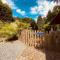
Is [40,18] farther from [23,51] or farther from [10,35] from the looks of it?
[23,51]

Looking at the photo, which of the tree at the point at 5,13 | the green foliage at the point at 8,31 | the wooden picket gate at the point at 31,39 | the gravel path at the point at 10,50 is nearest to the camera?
the gravel path at the point at 10,50

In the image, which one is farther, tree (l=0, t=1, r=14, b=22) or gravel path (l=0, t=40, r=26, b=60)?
tree (l=0, t=1, r=14, b=22)

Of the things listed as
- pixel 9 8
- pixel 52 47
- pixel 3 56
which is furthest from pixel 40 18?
pixel 3 56

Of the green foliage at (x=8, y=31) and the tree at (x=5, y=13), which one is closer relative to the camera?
the green foliage at (x=8, y=31)

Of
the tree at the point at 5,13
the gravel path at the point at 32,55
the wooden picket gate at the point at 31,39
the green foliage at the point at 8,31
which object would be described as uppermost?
the tree at the point at 5,13

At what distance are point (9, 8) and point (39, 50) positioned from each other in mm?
10329

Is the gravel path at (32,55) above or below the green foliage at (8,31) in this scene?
below

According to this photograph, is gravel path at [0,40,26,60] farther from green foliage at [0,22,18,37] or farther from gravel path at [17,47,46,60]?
green foliage at [0,22,18,37]

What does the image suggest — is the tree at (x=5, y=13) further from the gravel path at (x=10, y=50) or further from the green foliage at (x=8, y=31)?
the gravel path at (x=10, y=50)

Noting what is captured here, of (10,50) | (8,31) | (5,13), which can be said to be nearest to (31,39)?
(10,50)

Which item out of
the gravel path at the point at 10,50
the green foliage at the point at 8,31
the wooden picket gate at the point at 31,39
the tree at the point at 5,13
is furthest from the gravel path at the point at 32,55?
the tree at the point at 5,13

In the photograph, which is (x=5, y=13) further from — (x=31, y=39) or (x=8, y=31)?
(x=31, y=39)

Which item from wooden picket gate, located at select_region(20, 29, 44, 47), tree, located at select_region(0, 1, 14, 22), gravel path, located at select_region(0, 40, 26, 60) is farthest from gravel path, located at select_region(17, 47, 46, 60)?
tree, located at select_region(0, 1, 14, 22)

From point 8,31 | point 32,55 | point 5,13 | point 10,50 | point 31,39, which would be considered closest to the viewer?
point 32,55
